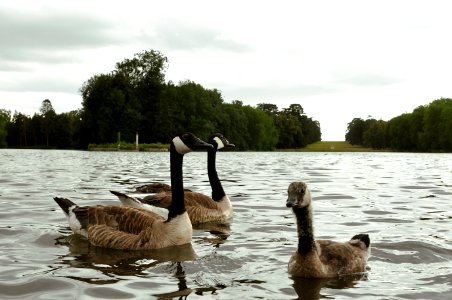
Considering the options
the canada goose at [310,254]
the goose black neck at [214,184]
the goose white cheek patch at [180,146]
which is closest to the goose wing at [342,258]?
the canada goose at [310,254]

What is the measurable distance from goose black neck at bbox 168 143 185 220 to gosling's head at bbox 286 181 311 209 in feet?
11.2

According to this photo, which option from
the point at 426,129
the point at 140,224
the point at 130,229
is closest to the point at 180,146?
the point at 140,224

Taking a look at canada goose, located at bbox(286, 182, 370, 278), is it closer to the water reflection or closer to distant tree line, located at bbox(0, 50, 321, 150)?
the water reflection

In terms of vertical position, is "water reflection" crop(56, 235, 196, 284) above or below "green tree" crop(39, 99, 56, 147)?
below

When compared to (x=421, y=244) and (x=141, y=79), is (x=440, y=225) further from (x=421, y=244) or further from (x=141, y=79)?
(x=141, y=79)

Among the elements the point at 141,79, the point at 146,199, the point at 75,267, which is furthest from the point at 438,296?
the point at 141,79

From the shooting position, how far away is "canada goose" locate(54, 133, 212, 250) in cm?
1034

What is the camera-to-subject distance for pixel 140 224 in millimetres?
10648

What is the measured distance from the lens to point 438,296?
7070 millimetres

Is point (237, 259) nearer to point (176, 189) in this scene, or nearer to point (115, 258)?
point (115, 258)

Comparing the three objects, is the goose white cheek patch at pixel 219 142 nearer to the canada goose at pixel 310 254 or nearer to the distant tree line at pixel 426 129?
the canada goose at pixel 310 254

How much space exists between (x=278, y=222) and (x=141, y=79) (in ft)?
364

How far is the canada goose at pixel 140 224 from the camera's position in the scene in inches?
407

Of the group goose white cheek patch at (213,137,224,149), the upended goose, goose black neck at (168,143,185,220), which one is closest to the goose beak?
goose black neck at (168,143,185,220)
